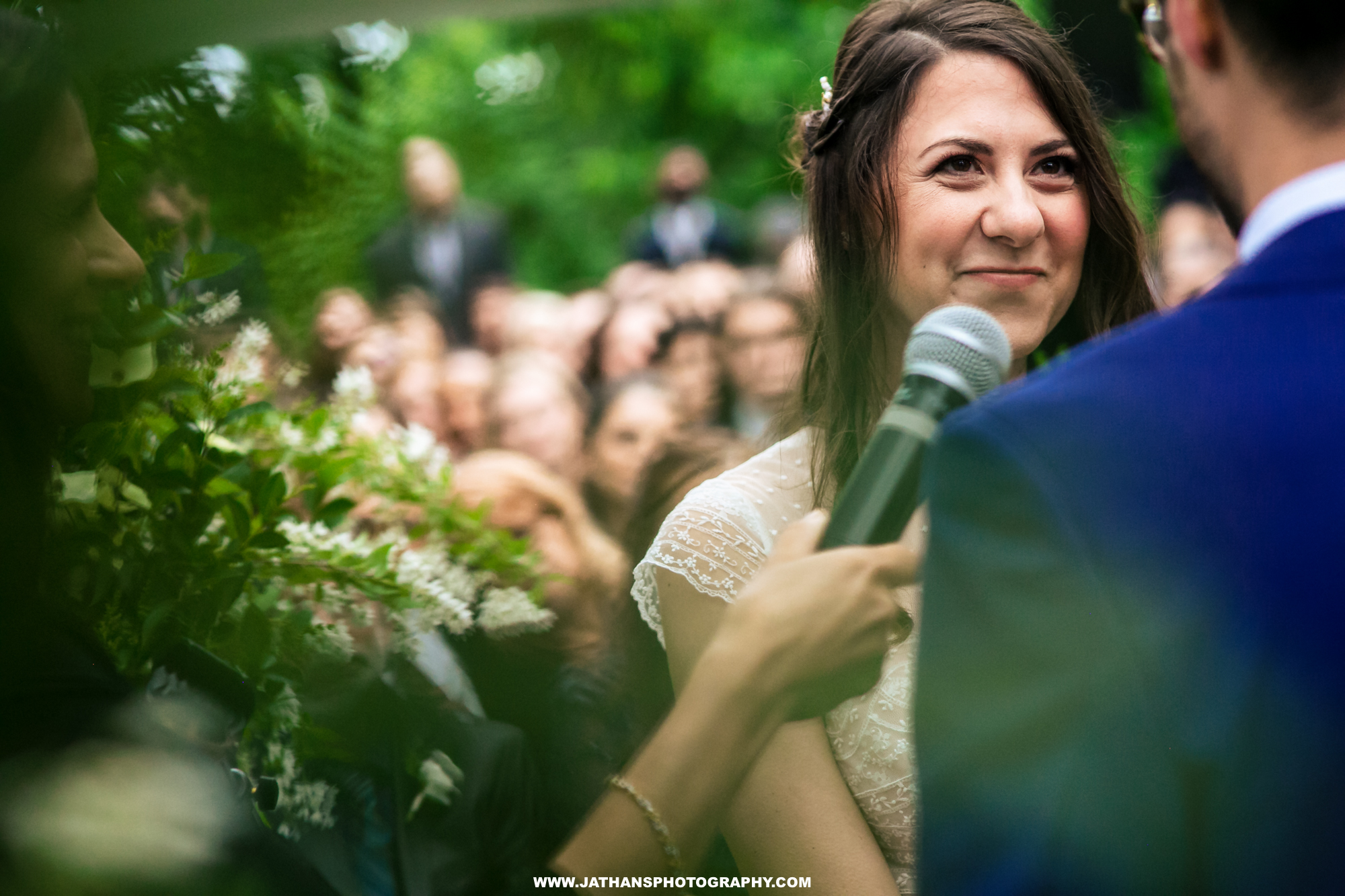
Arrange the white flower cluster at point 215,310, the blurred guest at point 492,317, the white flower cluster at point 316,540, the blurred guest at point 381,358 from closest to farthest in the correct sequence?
the white flower cluster at point 215,310 → the white flower cluster at point 316,540 → the blurred guest at point 381,358 → the blurred guest at point 492,317

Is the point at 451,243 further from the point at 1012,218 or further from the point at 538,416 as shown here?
the point at 1012,218

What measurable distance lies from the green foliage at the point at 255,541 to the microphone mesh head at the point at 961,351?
3.01 ft

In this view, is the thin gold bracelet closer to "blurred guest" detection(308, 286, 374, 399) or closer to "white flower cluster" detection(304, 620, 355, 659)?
"white flower cluster" detection(304, 620, 355, 659)

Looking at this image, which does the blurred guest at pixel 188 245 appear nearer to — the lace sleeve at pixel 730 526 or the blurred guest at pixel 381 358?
the lace sleeve at pixel 730 526

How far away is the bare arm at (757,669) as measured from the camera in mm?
1397

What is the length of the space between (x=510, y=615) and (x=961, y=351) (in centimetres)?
128

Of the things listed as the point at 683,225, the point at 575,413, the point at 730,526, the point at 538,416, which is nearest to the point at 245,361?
the point at 730,526

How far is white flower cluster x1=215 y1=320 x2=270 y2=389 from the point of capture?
1.88 metres

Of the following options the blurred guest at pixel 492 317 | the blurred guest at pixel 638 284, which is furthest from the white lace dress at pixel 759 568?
the blurred guest at pixel 492 317

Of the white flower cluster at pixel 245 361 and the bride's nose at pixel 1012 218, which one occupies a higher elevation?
the bride's nose at pixel 1012 218

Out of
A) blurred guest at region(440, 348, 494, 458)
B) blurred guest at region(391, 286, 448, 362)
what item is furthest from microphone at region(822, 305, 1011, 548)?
blurred guest at region(391, 286, 448, 362)

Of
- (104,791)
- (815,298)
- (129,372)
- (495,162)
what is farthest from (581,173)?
(104,791)

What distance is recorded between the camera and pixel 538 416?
5238 millimetres

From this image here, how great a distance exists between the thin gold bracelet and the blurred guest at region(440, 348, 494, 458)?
13.7 ft
